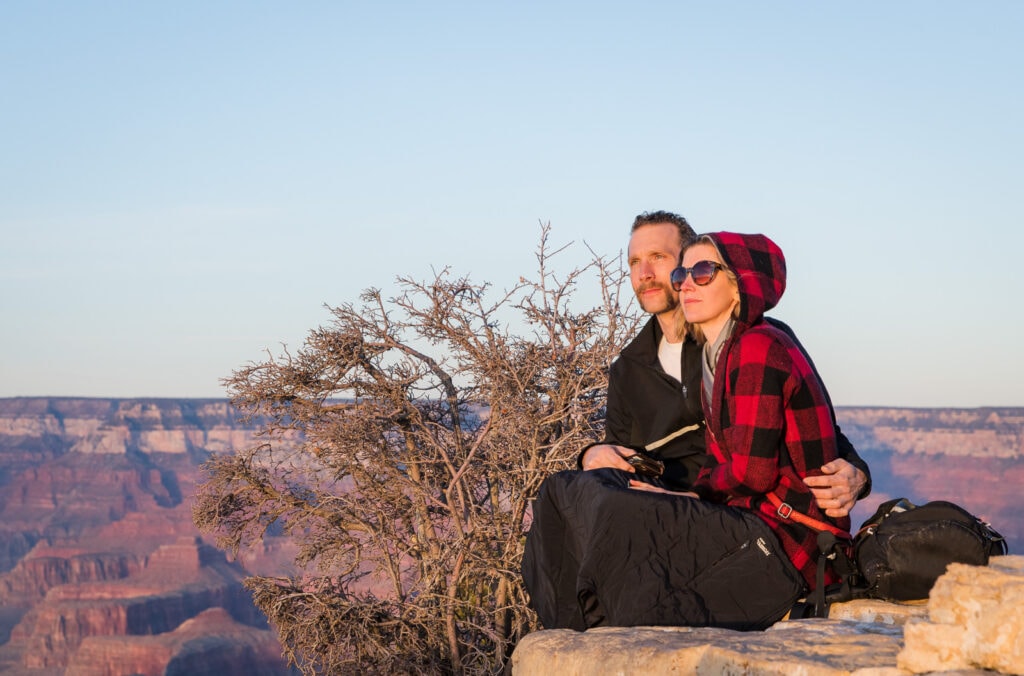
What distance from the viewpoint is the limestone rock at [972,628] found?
2016mm

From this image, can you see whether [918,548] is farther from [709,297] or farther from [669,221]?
[669,221]

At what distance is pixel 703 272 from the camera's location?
3.59 m

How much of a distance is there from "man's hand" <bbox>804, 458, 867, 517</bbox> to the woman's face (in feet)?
1.84

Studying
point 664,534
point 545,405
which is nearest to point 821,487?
point 664,534

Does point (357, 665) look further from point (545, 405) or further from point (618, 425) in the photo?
point (618, 425)

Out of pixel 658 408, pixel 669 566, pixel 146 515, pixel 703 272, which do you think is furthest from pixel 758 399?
pixel 146 515

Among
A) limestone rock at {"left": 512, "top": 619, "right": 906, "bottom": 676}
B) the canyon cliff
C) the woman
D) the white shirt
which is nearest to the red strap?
the woman

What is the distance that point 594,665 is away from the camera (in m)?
2.82

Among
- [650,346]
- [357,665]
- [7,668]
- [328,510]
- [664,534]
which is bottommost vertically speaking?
[7,668]

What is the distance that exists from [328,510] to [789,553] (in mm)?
4692

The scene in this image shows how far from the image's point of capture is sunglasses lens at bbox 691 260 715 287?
141 inches

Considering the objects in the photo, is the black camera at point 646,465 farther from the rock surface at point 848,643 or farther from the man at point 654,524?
the rock surface at point 848,643

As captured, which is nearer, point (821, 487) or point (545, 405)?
point (821, 487)

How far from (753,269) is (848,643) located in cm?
137
